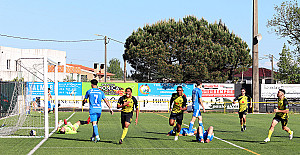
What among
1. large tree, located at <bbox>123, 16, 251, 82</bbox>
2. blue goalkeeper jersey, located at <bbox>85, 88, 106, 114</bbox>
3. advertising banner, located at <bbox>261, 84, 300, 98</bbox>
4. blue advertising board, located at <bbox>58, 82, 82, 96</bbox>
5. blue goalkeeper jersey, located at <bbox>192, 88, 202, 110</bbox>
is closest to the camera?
blue goalkeeper jersey, located at <bbox>85, 88, 106, 114</bbox>

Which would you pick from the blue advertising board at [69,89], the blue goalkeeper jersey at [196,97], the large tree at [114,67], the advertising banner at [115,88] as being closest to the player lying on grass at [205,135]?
the blue goalkeeper jersey at [196,97]

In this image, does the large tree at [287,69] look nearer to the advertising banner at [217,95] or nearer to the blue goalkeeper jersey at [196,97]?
the advertising banner at [217,95]

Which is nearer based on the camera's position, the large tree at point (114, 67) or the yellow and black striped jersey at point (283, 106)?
the yellow and black striped jersey at point (283, 106)

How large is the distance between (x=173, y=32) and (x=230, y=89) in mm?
11345

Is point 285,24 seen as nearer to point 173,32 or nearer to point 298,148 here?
point 173,32

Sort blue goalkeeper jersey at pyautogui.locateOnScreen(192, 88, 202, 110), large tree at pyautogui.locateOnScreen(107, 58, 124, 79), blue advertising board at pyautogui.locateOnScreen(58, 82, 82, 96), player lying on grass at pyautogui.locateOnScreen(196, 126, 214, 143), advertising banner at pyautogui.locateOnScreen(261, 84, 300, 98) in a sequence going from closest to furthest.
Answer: player lying on grass at pyautogui.locateOnScreen(196, 126, 214, 143) < blue goalkeeper jersey at pyautogui.locateOnScreen(192, 88, 202, 110) < blue advertising board at pyautogui.locateOnScreen(58, 82, 82, 96) < advertising banner at pyautogui.locateOnScreen(261, 84, 300, 98) < large tree at pyautogui.locateOnScreen(107, 58, 124, 79)

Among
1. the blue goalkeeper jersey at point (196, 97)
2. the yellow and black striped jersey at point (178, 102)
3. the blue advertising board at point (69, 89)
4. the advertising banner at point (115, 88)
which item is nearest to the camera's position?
the yellow and black striped jersey at point (178, 102)

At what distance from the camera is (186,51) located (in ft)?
147

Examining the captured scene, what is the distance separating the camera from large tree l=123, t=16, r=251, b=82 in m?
45.2

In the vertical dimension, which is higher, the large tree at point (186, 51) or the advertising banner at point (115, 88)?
the large tree at point (186, 51)

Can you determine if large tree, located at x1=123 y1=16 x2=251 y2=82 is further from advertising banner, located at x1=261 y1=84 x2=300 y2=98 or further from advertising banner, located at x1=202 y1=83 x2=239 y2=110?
advertising banner, located at x1=261 y1=84 x2=300 y2=98

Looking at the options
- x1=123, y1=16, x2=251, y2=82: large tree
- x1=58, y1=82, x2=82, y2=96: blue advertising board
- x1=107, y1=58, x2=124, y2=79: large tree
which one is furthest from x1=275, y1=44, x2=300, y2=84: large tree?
x1=107, y1=58, x2=124, y2=79: large tree

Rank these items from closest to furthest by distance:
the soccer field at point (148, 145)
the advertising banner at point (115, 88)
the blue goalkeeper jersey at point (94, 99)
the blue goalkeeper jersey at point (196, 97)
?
the soccer field at point (148, 145), the blue goalkeeper jersey at point (94, 99), the blue goalkeeper jersey at point (196, 97), the advertising banner at point (115, 88)

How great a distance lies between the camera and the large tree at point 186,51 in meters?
45.2
